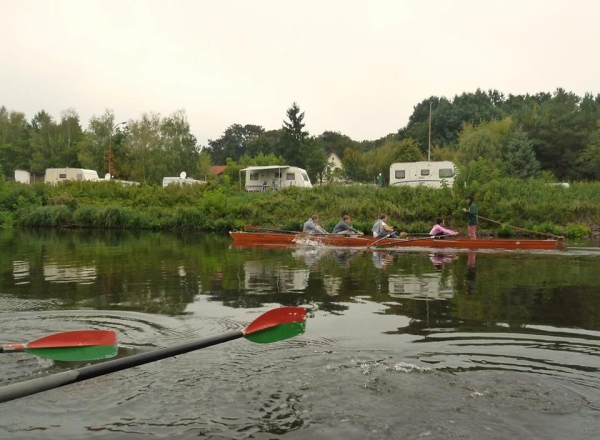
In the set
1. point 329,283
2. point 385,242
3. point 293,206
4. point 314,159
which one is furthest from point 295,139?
point 329,283

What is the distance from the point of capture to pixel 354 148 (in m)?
63.8

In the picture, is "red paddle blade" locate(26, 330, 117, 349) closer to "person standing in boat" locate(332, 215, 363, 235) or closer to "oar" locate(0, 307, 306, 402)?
"oar" locate(0, 307, 306, 402)

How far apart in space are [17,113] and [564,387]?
89.9 m

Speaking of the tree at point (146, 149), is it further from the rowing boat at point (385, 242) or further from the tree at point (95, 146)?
the rowing boat at point (385, 242)

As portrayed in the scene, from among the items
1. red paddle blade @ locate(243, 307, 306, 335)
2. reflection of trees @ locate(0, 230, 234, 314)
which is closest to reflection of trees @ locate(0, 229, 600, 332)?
reflection of trees @ locate(0, 230, 234, 314)

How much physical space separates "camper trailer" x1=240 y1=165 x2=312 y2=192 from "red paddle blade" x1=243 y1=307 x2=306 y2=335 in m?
36.0

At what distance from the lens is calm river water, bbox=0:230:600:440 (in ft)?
18.1

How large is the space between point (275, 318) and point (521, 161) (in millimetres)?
43054

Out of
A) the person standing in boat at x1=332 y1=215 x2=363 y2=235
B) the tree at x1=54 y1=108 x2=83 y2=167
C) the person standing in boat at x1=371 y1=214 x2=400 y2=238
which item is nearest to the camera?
the person standing in boat at x1=371 y1=214 x2=400 y2=238

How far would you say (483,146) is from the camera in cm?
4909

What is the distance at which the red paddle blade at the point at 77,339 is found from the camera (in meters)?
6.39

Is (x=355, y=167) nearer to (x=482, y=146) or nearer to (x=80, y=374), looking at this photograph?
(x=482, y=146)

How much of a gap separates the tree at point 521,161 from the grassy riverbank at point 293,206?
1030 centimetres

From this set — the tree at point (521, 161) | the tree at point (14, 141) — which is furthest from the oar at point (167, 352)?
the tree at point (14, 141)
